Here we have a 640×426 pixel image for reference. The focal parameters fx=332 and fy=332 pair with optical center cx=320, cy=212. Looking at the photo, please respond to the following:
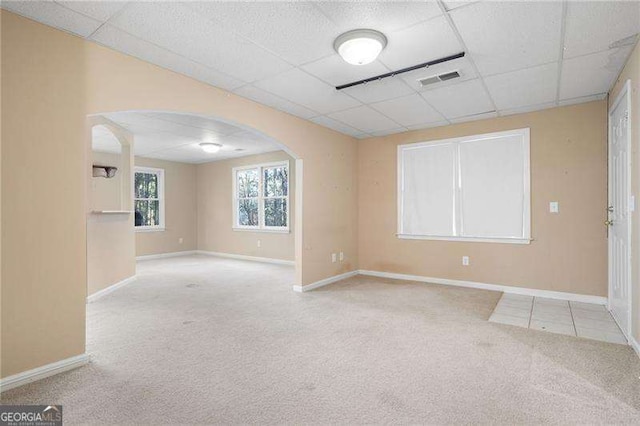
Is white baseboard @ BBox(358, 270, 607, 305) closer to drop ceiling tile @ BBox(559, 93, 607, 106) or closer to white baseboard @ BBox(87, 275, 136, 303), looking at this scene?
drop ceiling tile @ BBox(559, 93, 607, 106)

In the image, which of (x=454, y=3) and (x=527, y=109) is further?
(x=527, y=109)

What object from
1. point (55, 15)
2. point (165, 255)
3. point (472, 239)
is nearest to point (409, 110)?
point (472, 239)

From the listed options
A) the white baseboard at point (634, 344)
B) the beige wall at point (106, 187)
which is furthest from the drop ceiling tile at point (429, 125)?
the beige wall at point (106, 187)

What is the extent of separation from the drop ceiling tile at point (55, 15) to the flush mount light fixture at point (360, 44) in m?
1.68

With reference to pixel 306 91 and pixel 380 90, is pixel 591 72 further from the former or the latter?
pixel 306 91

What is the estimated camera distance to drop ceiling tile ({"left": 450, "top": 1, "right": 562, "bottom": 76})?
214cm

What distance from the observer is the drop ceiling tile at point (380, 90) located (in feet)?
10.9

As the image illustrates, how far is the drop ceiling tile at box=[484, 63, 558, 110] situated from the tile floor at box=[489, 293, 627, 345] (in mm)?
2383

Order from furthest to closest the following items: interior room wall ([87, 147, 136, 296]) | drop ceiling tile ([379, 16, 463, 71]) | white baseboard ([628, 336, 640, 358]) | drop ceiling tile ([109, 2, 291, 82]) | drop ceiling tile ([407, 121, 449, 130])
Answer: drop ceiling tile ([407, 121, 449, 130]) → interior room wall ([87, 147, 136, 296]) → white baseboard ([628, 336, 640, 358]) → drop ceiling tile ([379, 16, 463, 71]) → drop ceiling tile ([109, 2, 291, 82])

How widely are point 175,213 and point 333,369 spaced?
7128 mm

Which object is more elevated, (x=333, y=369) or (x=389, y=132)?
(x=389, y=132)

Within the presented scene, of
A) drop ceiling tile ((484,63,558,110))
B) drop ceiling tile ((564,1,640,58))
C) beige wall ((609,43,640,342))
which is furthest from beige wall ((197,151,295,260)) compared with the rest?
beige wall ((609,43,640,342))

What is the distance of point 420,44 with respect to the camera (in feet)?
8.44

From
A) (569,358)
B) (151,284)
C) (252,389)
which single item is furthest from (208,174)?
(569,358)
